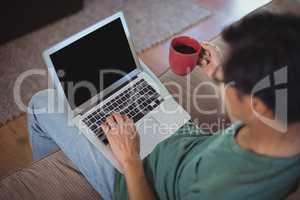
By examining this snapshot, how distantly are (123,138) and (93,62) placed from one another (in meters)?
0.27

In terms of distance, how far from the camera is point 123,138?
100cm

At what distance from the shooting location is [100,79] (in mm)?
1124

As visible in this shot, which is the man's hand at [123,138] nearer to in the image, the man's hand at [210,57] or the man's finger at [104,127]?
the man's finger at [104,127]

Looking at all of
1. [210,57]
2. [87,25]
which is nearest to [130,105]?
[210,57]

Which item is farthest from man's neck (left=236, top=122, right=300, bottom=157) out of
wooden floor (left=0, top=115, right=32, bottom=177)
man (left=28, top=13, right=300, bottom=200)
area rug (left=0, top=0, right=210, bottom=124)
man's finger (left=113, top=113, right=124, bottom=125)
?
area rug (left=0, top=0, right=210, bottom=124)

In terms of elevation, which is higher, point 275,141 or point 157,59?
point 275,141

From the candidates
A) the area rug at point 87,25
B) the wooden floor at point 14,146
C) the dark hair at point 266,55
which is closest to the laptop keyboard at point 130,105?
the dark hair at point 266,55

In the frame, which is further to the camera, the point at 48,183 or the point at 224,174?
the point at 48,183

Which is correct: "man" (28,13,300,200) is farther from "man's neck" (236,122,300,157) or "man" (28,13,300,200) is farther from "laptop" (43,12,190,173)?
"laptop" (43,12,190,173)

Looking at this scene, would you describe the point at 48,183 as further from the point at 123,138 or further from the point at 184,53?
the point at 184,53

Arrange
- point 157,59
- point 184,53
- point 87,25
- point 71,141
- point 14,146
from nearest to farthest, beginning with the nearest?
point 71,141 < point 184,53 < point 14,146 < point 157,59 < point 87,25

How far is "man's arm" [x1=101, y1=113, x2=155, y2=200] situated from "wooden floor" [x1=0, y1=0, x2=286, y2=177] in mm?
371

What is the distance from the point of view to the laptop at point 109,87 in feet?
3.41

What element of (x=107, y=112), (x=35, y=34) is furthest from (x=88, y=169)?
(x=35, y=34)
